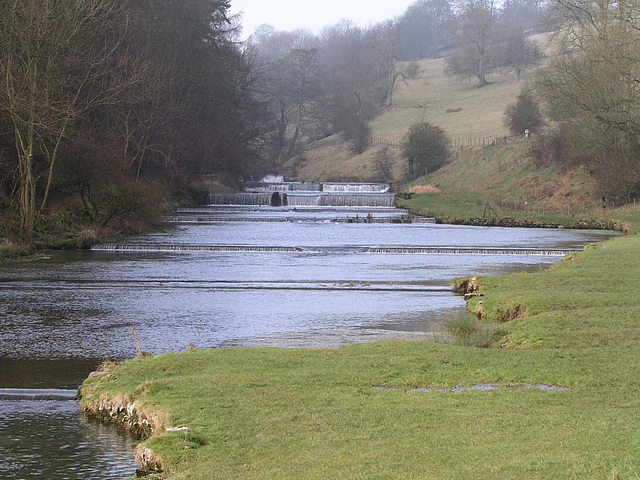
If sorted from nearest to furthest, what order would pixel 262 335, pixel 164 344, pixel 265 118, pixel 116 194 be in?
pixel 164 344 → pixel 262 335 → pixel 116 194 → pixel 265 118


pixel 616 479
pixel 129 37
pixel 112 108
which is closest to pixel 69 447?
pixel 616 479

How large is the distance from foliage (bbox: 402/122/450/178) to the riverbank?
3178 inches

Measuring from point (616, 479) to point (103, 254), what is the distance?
30111mm

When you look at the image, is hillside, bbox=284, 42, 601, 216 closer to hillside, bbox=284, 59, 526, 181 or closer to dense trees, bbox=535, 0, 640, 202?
hillside, bbox=284, 59, 526, 181

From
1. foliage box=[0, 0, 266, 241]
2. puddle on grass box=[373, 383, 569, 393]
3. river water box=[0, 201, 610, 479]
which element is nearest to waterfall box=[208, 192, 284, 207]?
foliage box=[0, 0, 266, 241]

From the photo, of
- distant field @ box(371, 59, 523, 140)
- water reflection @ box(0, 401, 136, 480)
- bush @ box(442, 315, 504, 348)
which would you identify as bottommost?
water reflection @ box(0, 401, 136, 480)

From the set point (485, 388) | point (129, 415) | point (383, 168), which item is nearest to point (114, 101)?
point (129, 415)

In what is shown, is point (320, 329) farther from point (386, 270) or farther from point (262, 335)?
point (386, 270)

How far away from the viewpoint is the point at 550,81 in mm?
56844

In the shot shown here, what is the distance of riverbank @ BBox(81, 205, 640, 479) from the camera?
699 centimetres

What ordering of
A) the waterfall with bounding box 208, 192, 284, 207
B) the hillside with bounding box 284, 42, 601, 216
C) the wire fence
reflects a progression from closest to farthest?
the hillside with bounding box 284, 42, 601, 216 < the waterfall with bounding box 208, 192, 284, 207 < the wire fence

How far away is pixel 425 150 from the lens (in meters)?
94.1

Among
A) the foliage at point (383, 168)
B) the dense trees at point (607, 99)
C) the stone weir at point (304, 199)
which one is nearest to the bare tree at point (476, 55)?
the foliage at point (383, 168)

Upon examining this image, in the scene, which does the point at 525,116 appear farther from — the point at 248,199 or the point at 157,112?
the point at 157,112
